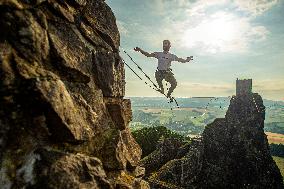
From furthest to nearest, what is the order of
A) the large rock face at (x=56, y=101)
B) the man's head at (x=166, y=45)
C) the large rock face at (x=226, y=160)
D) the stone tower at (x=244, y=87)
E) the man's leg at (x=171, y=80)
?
the stone tower at (x=244, y=87), the large rock face at (x=226, y=160), the man's leg at (x=171, y=80), the man's head at (x=166, y=45), the large rock face at (x=56, y=101)

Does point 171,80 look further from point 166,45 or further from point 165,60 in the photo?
point 166,45

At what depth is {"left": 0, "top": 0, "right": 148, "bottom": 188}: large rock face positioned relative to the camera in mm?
8812

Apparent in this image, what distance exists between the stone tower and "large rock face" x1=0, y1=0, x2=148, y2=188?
54.2 metres

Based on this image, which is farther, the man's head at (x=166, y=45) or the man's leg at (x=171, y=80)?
the man's leg at (x=171, y=80)

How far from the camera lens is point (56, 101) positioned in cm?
970

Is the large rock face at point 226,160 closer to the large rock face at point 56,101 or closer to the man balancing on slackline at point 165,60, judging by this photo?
the man balancing on slackline at point 165,60

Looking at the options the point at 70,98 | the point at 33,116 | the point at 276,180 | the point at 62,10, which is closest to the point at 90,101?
the point at 70,98

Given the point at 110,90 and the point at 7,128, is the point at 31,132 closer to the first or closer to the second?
the point at 7,128

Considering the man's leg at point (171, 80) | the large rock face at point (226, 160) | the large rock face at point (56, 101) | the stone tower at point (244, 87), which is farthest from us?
the stone tower at point (244, 87)

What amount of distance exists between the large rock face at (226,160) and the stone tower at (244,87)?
2.84 m

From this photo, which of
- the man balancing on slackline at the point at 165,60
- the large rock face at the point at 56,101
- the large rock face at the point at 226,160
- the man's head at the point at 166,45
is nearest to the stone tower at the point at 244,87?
the large rock face at the point at 226,160

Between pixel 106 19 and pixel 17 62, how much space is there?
6.97 m

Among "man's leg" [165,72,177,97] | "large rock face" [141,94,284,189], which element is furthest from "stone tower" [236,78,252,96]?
"man's leg" [165,72,177,97]

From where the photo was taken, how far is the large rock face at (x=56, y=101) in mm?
8812
